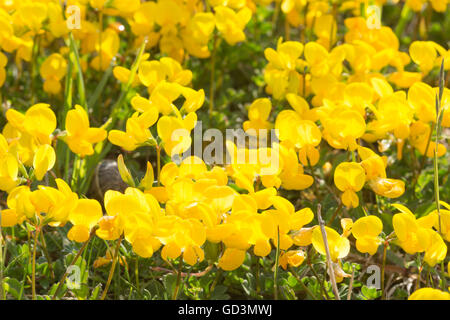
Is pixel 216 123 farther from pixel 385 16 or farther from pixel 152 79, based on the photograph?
pixel 385 16

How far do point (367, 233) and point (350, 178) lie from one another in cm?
17

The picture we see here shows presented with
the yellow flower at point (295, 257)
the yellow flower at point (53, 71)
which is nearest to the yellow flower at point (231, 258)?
the yellow flower at point (295, 257)

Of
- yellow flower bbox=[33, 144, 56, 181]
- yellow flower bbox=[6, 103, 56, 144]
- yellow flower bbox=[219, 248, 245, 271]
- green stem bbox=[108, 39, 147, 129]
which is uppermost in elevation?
green stem bbox=[108, 39, 147, 129]

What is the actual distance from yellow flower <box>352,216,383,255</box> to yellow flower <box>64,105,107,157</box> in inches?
27.4

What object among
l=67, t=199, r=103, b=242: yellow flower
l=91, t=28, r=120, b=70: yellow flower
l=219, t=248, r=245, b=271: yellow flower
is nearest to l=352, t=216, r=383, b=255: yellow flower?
l=219, t=248, r=245, b=271: yellow flower

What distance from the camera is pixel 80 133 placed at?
174 centimetres

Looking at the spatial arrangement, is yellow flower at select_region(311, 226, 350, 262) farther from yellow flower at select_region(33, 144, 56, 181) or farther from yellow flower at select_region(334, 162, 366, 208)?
yellow flower at select_region(33, 144, 56, 181)

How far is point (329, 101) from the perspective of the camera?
1.87 meters

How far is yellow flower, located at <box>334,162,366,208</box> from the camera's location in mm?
1575

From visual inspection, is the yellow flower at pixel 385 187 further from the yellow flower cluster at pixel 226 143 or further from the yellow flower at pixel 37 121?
the yellow flower at pixel 37 121

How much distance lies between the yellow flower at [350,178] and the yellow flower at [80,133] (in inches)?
24.0

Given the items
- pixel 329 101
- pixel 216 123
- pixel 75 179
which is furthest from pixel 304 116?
pixel 75 179

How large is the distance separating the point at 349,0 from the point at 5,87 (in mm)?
1376

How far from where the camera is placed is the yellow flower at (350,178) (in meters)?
1.58
